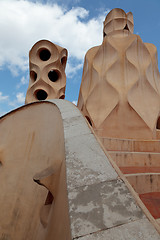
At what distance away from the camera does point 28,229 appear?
1926mm

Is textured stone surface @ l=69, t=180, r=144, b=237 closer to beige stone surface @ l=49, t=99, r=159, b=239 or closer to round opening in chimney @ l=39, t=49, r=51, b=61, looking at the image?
beige stone surface @ l=49, t=99, r=159, b=239

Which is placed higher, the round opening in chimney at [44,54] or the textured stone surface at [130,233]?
the round opening in chimney at [44,54]

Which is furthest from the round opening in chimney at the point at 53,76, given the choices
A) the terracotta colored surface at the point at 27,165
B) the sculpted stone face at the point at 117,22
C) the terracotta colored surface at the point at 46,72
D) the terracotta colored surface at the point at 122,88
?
the terracotta colored surface at the point at 27,165

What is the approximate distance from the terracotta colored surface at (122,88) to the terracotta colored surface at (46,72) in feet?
18.7

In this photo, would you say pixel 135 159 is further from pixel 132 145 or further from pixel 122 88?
pixel 122 88

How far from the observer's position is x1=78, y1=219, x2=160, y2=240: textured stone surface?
2.09ft

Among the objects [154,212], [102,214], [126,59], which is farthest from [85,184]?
[126,59]

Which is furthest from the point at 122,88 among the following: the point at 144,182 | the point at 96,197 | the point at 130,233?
the point at 130,233

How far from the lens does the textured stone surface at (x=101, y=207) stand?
69cm

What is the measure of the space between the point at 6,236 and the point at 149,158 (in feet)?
9.22

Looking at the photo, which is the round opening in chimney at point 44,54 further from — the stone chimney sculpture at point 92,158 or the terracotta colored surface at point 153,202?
the terracotta colored surface at point 153,202

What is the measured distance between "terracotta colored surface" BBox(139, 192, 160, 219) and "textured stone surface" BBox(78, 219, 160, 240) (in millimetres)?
1194

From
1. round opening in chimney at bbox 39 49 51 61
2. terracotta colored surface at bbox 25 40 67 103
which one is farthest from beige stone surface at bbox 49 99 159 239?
round opening in chimney at bbox 39 49 51 61

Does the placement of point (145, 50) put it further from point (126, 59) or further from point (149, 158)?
point (149, 158)
